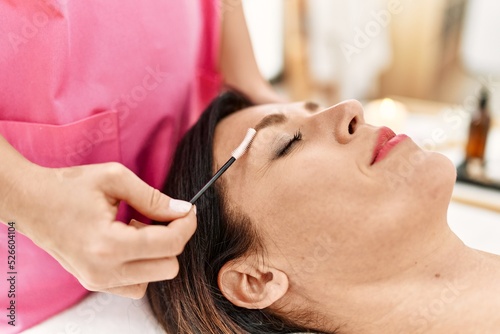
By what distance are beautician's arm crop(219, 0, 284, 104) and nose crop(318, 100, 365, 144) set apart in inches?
18.1

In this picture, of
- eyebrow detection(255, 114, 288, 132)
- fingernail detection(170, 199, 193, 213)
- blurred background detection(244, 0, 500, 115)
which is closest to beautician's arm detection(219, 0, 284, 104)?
eyebrow detection(255, 114, 288, 132)

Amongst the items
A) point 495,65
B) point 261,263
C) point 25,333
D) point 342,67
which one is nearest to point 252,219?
point 261,263

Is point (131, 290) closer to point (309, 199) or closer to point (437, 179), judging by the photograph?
point (309, 199)

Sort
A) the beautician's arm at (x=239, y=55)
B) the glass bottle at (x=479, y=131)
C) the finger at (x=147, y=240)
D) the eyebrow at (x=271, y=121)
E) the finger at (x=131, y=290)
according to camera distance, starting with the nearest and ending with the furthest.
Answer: the finger at (x=147, y=240)
the finger at (x=131, y=290)
the eyebrow at (x=271, y=121)
the beautician's arm at (x=239, y=55)
the glass bottle at (x=479, y=131)

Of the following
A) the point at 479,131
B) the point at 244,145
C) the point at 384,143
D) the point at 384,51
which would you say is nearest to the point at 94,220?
the point at 244,145

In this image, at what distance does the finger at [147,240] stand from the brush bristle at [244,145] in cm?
23

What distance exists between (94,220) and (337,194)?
18.3 inches

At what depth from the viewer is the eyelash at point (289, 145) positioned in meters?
1.07

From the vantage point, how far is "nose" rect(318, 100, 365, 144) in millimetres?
1062

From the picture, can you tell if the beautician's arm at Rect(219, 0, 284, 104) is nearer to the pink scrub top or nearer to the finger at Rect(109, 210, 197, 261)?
the pink scrub top

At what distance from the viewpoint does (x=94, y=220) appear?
30.1 inches

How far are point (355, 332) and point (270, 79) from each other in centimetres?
236

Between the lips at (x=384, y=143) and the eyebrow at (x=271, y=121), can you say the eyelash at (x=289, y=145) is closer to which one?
the eyebrow at (x=271, y=121)

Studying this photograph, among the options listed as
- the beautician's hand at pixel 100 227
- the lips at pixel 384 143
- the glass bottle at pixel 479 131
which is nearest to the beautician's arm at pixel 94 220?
the beautician's hand at pixel 100 227
